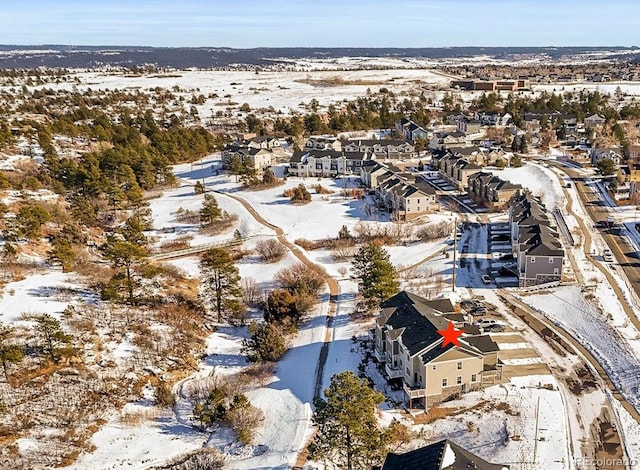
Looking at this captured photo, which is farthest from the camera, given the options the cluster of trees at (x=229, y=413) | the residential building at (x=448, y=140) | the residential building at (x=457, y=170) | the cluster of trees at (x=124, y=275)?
the residential building at (x=448, y=140)

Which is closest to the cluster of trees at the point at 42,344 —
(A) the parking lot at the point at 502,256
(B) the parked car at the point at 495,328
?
(B) the parked car at the point at 495,328

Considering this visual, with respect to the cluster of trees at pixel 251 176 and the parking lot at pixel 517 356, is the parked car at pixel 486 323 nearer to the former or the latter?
the parking lot at pixel 517 356

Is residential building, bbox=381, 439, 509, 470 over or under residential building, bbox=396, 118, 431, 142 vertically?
under

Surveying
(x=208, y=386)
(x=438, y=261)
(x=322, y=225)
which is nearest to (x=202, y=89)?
(x=322, y=225)

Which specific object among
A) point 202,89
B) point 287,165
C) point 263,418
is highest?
point 202,89

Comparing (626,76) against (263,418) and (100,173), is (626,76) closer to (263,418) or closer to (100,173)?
(100,173)

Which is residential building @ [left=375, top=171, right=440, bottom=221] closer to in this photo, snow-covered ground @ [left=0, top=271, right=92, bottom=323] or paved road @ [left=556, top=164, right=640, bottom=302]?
paved road @ [left=556, top=164, right=640, bottom=302]

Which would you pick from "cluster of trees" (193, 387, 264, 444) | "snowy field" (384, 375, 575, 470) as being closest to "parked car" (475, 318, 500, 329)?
"snowy field" (384, 375, 575, 470)
